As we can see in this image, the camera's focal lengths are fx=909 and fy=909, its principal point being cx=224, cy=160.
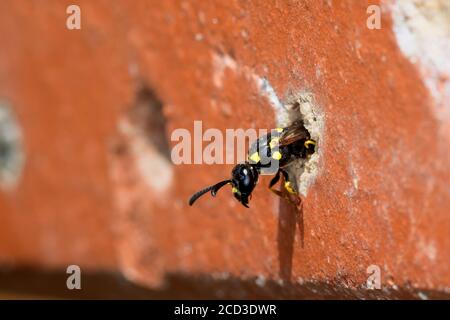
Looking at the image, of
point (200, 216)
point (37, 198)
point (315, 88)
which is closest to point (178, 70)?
point (200, 216)

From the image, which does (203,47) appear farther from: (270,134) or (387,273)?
(387,273)

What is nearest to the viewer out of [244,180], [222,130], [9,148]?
[244,180]

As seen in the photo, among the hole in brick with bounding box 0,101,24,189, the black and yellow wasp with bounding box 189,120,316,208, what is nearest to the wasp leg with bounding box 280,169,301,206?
the black and yellow wasp with bounding box 189,120,316,208

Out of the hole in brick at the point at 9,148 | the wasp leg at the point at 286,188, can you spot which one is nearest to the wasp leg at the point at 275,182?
the wasp leg at the point at 286,188

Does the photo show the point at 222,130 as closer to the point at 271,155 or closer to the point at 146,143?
the point at 271,155

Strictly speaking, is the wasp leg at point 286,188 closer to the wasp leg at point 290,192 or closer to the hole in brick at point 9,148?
the wasp leg at point 290,192

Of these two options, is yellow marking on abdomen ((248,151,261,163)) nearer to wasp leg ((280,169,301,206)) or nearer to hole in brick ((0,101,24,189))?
wasp leg ((280,169,301,206))

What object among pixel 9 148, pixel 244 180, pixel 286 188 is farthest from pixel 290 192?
pixel 9 148
